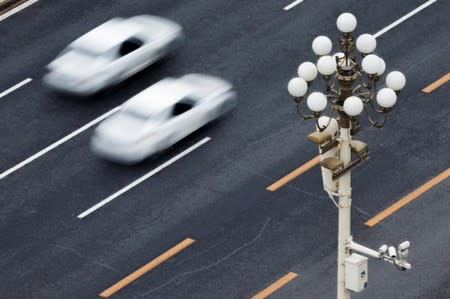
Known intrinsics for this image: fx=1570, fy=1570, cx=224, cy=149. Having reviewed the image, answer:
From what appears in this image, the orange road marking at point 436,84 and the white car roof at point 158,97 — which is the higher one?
the orange road marking at point 436,84

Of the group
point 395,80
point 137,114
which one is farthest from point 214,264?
point 395,80

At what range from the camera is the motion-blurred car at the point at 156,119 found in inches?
1818

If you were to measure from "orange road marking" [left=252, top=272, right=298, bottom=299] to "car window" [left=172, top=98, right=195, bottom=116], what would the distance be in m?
7.25

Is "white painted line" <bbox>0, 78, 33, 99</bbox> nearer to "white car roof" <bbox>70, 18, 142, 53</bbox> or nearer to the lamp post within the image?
"white car roof" <bbox>70, 18, 142, 53</bbox>

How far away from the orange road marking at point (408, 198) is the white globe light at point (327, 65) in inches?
484

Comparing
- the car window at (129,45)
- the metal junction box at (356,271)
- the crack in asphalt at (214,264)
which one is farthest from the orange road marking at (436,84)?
the metal junction box at (356,271)

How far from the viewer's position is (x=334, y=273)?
41.7 metres

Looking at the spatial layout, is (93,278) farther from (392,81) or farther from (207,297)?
(392,81)

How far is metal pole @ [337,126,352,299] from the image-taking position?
32250 mm

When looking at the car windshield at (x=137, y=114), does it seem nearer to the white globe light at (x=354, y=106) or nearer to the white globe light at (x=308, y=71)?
the white globe light at (x=308, y=71)

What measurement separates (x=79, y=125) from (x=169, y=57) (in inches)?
168

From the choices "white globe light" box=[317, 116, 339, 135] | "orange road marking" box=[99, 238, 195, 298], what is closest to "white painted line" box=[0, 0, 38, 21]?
"orange road marking" box=[99, 238, 195, 298]

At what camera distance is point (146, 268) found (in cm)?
4247

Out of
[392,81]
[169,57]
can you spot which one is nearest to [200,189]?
[169,57]
